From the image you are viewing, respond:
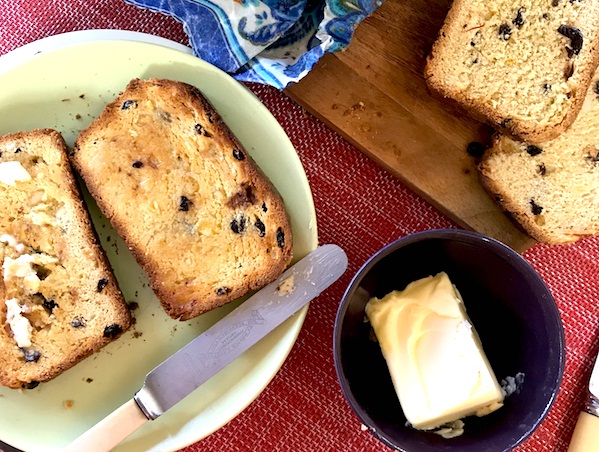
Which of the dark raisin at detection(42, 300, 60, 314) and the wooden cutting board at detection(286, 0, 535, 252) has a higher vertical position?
the wooden cutting board at detection(286, 0, 535, 252)

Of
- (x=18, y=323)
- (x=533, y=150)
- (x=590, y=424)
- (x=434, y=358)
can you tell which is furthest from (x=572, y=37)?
(x=18, y=323)

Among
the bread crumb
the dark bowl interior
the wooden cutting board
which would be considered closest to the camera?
the dark bowl interior

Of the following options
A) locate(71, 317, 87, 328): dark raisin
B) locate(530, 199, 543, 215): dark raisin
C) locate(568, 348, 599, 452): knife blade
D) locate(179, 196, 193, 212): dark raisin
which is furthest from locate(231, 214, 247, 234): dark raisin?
locate(568, 348, 599, 452): knife blade

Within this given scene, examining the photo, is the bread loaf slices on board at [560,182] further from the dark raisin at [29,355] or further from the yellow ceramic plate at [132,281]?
the dark raisin at [29,355]

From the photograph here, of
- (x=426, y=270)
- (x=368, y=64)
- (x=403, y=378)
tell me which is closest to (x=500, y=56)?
(x=368, y=64)

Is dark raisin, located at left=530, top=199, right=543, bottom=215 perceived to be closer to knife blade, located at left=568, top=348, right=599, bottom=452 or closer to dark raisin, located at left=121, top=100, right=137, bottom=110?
knife blade, located at left=568, top=348, right=599, bottom=452

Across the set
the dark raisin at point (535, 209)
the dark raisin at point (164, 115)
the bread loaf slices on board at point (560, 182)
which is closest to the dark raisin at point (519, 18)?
the bread loaf slices on board at point (560, 182)

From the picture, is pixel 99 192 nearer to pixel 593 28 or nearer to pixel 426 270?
pixel 426 270
